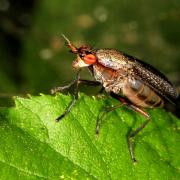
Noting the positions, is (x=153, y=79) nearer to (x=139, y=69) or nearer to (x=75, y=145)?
(x=139, y=69)

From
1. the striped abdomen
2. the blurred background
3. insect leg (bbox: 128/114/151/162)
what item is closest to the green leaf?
insect leg (bbox: 128/114/151/162)

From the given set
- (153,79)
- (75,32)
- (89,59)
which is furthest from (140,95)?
(75,32)

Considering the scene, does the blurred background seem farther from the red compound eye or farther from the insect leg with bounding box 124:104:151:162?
the insect leg with bounding box 124:104:151:162

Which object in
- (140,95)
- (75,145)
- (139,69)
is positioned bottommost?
(75,145)

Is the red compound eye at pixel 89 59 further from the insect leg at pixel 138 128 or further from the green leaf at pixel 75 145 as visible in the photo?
the green leaf at pixel 75 145

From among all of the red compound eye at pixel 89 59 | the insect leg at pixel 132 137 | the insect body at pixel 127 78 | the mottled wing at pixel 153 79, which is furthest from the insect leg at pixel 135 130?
the red compound eye at pixel 89 59
